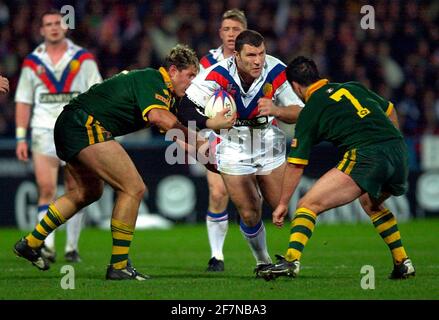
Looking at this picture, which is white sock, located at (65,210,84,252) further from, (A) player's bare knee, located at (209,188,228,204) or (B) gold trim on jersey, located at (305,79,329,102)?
(B) gold trim on jersey, located at (305,79,329,102)

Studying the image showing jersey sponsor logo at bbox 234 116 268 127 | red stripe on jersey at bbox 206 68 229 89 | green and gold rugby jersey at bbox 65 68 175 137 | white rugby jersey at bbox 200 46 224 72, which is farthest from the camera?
white rugby jersey at bbox 200 46 224 72

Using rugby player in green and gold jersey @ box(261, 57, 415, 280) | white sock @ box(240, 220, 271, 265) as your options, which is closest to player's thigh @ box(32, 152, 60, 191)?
white sock @ box(240, 220, 271, 265)

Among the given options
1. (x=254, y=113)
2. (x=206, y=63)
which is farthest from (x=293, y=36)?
(x=254, y=113)

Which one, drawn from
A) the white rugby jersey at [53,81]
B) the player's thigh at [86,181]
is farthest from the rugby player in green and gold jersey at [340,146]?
the white rugby jersey at [53,81]

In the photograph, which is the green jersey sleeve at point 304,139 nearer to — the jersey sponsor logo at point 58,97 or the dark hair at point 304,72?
the dark hair at point 304,72

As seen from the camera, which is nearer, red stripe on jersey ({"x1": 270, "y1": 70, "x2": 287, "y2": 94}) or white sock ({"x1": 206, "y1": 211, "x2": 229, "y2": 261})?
red stripe on jersey ({"x1": 270, "y1": 70, "x2": 287, "y2": 94})

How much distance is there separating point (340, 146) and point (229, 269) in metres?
2.38

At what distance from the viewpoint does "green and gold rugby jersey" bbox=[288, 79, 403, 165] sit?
8016 millimetres

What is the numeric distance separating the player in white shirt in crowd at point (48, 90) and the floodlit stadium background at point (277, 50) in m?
4.39

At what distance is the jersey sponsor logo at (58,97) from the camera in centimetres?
1167

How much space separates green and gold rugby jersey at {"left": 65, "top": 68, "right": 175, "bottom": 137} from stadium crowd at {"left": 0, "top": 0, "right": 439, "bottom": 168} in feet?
30.8

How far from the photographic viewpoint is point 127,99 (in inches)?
348

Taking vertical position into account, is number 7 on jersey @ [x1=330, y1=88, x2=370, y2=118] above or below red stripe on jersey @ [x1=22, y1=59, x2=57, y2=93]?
below

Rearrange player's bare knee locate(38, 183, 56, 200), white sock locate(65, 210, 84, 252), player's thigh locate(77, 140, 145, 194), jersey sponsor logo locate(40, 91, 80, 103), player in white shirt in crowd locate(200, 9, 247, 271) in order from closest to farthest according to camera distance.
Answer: player's thigh locate(77, 140, 145, 194) → player in white shirt in crowd locate(200, 9, 247, 271) → white sock locate(65, 210, 84, 252) → player's bare knee locate(38, 183, 56, 200) → jersey sponsor logo locate(40, 91, 80, 103)
